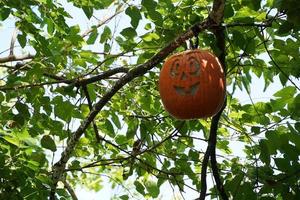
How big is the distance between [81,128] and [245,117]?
1051 mm

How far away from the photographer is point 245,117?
2855mm

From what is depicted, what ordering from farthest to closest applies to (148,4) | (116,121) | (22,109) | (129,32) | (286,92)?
(116,121), (22,109), (129,32), (148,4), (286,92)

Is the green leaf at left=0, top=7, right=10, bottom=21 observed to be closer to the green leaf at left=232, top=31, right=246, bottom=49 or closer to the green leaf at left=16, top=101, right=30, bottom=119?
the green leaf at left=16, top=101, right=30, bottom=119

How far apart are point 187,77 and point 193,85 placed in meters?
0.05

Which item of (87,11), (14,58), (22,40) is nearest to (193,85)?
(87,11)

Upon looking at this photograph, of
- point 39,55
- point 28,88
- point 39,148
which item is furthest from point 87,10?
point 39,148

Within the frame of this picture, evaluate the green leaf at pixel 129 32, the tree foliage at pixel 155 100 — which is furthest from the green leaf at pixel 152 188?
the green leaf at pixel 129 32

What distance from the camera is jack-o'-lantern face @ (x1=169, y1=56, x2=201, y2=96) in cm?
204

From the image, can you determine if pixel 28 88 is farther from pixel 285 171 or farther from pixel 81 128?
pixel 285 171

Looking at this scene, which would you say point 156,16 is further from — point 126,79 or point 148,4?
point 126,79

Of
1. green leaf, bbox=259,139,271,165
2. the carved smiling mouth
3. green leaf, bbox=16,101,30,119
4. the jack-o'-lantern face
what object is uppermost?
green leaf, bbox=16,101,30,119

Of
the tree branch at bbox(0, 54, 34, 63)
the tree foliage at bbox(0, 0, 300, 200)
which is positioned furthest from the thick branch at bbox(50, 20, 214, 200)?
the tree branch at bbox(0, 54, 34, 63)

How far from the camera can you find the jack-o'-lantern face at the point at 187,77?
2041mm

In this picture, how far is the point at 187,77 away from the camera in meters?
2.04
